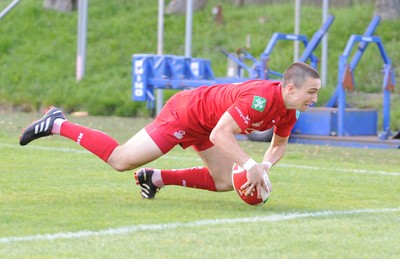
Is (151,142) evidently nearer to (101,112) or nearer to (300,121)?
(300,121)

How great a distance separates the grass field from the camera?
6.07m

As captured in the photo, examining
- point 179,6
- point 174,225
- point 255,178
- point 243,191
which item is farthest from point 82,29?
point 174,225

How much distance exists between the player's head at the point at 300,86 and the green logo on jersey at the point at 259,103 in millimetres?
171

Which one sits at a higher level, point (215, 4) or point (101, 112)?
point (215, 4)

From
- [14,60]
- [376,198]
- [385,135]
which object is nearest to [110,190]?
[376,198]

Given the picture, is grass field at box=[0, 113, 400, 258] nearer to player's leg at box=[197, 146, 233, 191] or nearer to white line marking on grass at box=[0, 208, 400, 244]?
white line marking on grass at box=[0, 208, 400, 244]

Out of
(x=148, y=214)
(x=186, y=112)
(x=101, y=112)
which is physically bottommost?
(x=101, y=112)

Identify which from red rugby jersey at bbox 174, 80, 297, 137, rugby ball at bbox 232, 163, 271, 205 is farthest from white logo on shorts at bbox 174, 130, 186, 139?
rugby ball at bbox 232, 163, 271, 205

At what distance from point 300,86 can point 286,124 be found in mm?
502

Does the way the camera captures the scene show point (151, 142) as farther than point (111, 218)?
Yes

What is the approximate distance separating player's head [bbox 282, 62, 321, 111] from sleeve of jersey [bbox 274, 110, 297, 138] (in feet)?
0.86

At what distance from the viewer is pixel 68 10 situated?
27562mm

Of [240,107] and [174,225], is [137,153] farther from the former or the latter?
[174,225]

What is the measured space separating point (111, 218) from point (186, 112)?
1.14 meters
